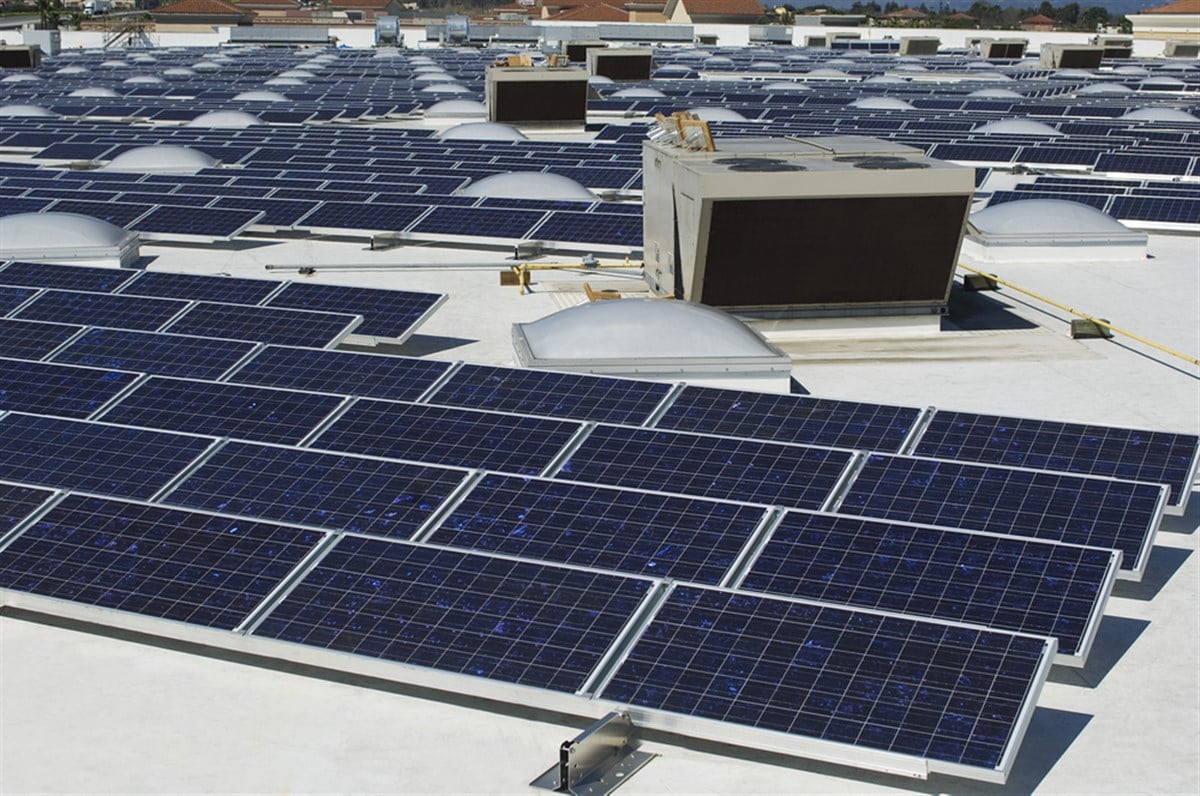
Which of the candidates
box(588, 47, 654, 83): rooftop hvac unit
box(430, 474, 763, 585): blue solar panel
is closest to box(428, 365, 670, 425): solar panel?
box(430, 474, 763, 585): blue solar panel

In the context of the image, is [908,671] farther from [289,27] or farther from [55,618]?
[289,27]

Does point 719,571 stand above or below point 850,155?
below

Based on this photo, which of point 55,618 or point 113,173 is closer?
point 55,618

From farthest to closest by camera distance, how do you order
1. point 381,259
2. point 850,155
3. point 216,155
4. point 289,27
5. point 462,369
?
point 289,27
point 216,155
point 381,259
point 850,155
point 462,369

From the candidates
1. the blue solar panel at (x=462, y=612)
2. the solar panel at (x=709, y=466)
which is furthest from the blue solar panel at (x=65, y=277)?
the blue solar panel at (x=462, y=612)

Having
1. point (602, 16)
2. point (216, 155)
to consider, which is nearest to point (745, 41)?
point (602, 16)

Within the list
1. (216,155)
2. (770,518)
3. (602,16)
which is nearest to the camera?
(770,518)

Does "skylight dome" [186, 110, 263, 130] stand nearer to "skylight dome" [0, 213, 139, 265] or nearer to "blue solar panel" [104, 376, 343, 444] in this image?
"skylight dome" [0, 213, 139, 265]

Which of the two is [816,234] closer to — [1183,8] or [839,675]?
[839,675]
